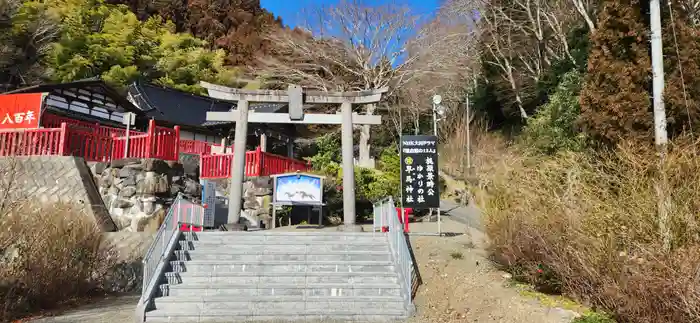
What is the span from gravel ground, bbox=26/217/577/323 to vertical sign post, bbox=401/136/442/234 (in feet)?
5.63

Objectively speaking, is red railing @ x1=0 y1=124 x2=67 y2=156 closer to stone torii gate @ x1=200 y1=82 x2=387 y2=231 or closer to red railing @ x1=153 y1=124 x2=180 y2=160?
red railing @ x1=153 y1=124 x2=180 y2=160

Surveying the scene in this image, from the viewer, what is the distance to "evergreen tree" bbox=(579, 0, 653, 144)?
24.3 feet

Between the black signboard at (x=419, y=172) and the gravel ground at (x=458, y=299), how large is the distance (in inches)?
67.9

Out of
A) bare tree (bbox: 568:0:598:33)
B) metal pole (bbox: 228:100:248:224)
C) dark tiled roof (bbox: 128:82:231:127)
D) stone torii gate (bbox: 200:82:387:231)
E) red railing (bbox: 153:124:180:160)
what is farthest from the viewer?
dark tiled roof (bbox: 128:82:231:127)

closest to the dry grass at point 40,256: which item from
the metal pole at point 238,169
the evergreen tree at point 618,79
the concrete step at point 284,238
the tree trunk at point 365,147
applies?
the concrete step at point 284,238

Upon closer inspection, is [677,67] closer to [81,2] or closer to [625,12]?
[625,12]

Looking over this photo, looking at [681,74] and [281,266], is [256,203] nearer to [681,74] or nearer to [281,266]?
[281,266]

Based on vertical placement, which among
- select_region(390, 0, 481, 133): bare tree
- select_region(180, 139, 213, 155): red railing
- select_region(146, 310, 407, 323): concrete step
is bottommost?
select_region(146, 310, 407, 323): concrete step

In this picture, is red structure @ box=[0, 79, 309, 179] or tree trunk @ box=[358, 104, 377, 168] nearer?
red structure @ box=[0, 79, 309, 179]

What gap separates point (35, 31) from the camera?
1118 inches

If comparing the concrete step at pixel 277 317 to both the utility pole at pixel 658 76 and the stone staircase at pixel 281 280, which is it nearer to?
the stone staircase at pixel 281 280

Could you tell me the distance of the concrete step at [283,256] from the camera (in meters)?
8.23

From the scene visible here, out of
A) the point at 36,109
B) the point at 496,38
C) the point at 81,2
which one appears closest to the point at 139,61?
the point at 81,2

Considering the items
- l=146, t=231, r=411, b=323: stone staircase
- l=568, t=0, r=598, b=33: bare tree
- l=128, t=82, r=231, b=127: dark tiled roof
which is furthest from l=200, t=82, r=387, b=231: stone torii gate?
l=128, t=82, r=231, b=127: dark tiled roof
